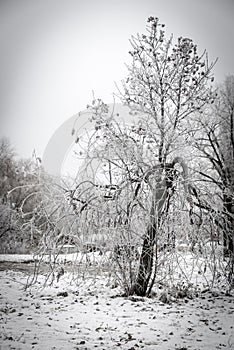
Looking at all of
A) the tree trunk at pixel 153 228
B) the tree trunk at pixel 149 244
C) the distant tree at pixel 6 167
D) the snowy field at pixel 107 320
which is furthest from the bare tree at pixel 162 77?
the distant tree at pixel 6 167

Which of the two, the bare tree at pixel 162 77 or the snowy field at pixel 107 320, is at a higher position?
the bare tree at pixel 162 77

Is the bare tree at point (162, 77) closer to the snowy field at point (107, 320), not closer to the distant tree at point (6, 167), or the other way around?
the snowy field at point (107, 320)

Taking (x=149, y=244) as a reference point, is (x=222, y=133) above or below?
above

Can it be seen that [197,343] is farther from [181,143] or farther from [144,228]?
[181,143]

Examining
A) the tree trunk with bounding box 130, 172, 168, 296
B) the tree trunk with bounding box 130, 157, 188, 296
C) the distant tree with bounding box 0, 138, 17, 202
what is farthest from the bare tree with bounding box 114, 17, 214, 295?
the distant tree with bounding box 0, 138, 17, 202

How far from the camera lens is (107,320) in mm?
3529

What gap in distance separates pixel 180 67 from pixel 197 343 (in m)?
5.10

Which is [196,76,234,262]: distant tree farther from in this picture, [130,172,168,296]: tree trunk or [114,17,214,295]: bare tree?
[130,172,168,296]: tree trunk

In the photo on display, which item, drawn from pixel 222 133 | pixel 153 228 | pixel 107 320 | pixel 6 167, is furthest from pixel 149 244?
pixel 6 167

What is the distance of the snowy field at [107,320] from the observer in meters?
2.81

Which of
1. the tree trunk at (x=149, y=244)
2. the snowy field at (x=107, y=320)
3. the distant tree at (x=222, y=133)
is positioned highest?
the distant tree at (x=222, y=133)

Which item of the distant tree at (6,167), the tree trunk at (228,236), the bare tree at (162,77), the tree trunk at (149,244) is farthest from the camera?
the distant tree at (6,167)

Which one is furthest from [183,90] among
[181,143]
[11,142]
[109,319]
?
[11,142]

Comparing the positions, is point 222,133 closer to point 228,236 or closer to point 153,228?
point 228,236
